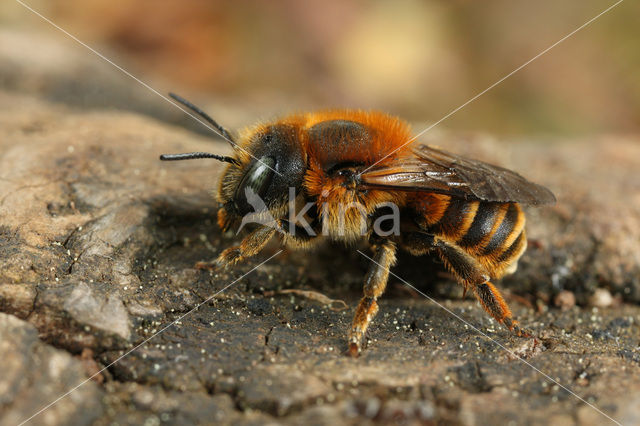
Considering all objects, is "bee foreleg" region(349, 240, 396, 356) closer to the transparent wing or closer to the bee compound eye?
the transparent wing

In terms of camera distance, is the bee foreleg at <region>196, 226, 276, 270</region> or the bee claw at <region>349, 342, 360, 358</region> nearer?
the bee claw at <region>349, 342, 360, 358</region>

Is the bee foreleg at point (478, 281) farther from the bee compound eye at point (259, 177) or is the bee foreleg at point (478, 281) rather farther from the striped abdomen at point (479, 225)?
the bee compound eye at point (259, 177)

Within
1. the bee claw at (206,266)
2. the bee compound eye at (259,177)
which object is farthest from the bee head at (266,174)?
the bee claw at (206,266)

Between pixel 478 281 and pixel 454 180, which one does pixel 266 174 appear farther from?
pixel 478 281

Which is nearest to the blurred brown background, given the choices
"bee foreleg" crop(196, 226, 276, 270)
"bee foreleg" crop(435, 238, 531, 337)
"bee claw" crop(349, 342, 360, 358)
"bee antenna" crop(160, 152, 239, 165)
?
"bee antenna" crop(160, 152, 239, 165)

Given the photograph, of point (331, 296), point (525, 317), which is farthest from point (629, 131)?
point (331, 296)

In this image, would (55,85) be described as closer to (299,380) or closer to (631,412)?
(299,380)

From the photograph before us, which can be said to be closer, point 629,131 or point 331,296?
point 331,296
